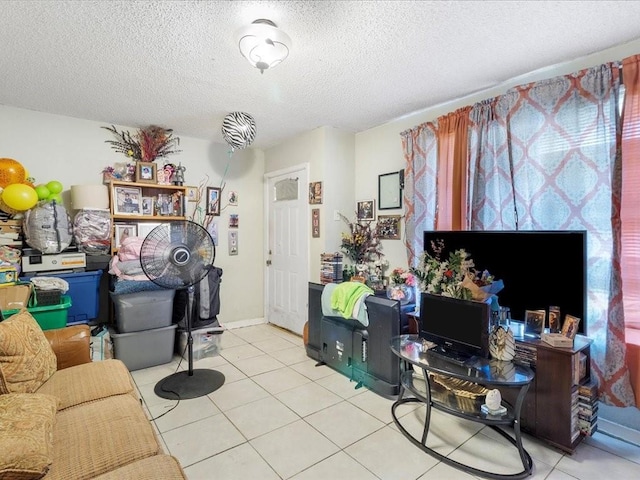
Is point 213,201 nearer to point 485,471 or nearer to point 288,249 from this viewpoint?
point 288,249

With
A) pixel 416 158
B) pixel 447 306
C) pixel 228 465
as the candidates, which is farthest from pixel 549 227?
pixel 228 465

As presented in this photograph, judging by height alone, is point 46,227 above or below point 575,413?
above

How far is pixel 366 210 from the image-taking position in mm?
3605

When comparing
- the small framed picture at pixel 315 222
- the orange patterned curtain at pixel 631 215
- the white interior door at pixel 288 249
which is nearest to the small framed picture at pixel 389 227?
the small framed picture at pixel 315 222

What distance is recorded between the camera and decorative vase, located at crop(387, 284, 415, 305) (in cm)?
270

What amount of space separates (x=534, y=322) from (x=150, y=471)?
2163 millimetres

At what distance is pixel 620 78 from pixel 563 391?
1824mm

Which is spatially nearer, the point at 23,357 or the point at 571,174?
the point at 23,357

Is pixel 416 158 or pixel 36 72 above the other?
pixel 36 72

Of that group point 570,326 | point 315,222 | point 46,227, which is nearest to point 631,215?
point 570,326

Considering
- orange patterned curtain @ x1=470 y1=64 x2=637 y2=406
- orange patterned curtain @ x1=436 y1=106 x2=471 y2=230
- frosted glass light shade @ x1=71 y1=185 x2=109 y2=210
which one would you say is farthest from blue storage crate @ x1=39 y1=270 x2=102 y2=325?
orange patterned curtain @ x1=470 y1=64 x2=637 y2=406

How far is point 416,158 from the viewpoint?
2.98m

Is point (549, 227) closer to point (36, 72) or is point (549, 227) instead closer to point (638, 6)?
point (638, 6)

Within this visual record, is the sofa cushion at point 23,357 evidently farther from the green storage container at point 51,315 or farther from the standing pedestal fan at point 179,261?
the green storage container at point 51,315
